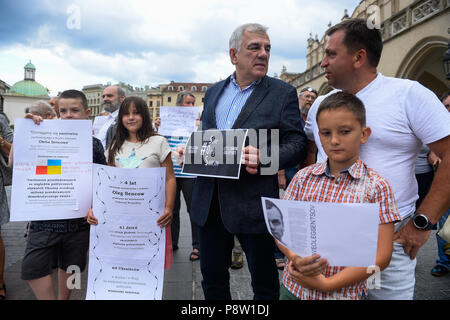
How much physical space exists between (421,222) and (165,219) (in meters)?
1.56

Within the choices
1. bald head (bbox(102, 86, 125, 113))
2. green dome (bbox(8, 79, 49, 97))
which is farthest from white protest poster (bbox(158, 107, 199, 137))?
green dome (bbox(8, 79, 49, 97))

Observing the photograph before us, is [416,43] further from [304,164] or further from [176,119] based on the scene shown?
[304,164]

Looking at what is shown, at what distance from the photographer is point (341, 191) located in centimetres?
145

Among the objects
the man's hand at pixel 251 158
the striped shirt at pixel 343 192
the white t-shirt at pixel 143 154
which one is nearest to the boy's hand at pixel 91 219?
the white t-shirt at pixel 143 154

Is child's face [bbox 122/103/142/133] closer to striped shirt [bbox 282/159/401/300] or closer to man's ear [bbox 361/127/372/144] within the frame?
striped shirt [bbox 282/159/401/300]

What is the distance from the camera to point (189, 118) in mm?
4156

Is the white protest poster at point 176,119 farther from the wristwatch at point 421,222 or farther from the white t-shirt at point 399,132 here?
the wristwatch at point 421,222

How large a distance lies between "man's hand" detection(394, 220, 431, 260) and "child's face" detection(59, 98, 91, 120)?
7.97ft

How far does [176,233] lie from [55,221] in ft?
6.77

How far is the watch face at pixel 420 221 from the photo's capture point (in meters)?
1.48

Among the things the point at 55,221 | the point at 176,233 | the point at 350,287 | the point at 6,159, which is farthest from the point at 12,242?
the point at 350,287

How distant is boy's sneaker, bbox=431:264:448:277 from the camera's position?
3.49 meters

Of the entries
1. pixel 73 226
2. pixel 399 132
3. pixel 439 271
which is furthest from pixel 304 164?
pixel 439 271
